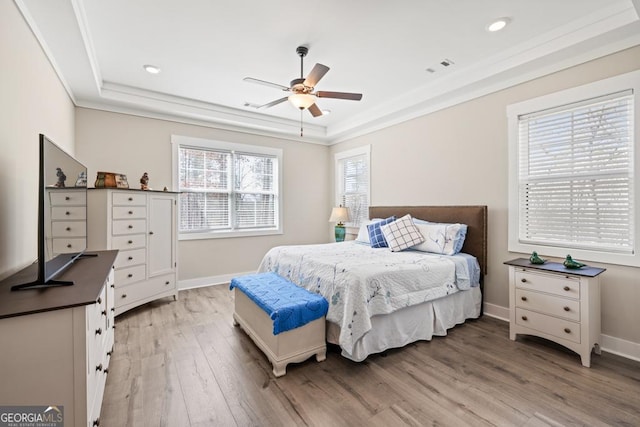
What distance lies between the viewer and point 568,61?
105 inches

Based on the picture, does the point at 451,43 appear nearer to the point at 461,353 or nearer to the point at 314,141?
the point at 461,353

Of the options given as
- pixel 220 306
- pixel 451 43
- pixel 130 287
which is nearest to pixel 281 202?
pixel 220 306

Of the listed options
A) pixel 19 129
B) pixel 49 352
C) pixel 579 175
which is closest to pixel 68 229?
pixel 19 129

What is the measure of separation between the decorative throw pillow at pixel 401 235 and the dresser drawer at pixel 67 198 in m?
3.08

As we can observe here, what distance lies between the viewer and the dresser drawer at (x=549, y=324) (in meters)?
2.30

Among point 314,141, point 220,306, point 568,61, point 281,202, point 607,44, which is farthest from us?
point 314,141

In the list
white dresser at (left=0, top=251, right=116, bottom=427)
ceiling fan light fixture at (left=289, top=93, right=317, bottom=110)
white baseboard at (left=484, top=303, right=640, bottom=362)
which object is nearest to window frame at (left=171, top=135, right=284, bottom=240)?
ceiling fan light fixture at (left=289, top=93, right=317, bottom=110)

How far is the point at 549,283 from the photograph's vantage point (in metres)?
2.43

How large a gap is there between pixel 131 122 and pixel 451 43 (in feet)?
13.6

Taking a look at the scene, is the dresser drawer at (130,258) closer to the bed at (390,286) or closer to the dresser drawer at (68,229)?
the dresser drawer at (68,229)

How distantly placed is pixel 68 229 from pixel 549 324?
12.4 ft

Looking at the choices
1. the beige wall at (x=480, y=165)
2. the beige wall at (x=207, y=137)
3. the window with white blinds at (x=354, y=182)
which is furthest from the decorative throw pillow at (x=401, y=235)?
the beige wall at (x=207, y=137)

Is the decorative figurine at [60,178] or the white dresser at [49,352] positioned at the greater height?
the decorative figurine at [60,178]

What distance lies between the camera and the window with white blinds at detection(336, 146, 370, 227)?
512cm
